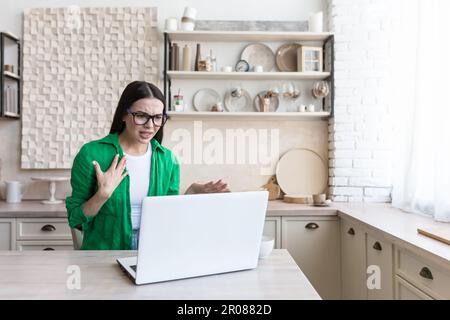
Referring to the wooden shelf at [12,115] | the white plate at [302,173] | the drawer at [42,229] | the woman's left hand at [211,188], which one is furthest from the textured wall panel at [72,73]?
the woman's left hand at [211,188]

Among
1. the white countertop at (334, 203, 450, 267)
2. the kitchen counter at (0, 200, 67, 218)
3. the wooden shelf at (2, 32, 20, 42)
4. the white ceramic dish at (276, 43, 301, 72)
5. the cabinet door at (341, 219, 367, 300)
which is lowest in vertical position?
the cabinet door at (341, 219, 367, 300)

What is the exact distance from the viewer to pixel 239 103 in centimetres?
337

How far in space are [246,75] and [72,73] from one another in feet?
4.73

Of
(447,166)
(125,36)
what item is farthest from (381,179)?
(125,36)

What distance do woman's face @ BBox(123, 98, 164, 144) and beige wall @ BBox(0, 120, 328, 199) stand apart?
157 centimetres

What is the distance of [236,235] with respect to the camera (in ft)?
3.96

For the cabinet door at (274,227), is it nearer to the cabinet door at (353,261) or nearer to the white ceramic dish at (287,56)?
the cabinet door at (353,261)

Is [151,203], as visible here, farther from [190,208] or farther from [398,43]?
[398,43]

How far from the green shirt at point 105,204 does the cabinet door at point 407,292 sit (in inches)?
47.0

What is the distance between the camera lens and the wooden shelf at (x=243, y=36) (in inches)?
124

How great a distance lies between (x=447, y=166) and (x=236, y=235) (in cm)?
148

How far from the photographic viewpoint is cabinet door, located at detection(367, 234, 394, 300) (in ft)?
6.57

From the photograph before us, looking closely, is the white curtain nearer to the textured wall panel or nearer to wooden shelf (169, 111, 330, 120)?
wooden shelf (169, 111, 330, 120)

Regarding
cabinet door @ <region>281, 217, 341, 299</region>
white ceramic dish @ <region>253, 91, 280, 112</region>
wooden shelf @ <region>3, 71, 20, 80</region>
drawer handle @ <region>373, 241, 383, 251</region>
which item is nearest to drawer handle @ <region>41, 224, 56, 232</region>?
wooden shelf @ <region>3, 71, 20, 80</region>
